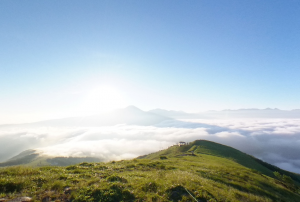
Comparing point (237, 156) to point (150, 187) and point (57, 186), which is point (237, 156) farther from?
point (57, 186)

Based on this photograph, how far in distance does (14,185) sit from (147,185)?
9609 millimetres

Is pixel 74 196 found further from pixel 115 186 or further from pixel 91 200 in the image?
pixel 115 186

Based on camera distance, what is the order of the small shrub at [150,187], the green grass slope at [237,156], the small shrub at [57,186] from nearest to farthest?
the small shrub at [57,186] → the small shrub at [150,187] → the green grass slope at [237,156]

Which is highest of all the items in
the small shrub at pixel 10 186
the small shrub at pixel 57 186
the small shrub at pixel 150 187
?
the small shrub at pixel 10 186

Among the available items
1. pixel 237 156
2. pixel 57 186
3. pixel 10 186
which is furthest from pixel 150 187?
pixel 237 156

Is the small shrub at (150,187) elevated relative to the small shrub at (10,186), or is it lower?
lower

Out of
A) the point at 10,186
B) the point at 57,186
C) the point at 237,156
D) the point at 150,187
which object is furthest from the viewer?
the point at 237,156

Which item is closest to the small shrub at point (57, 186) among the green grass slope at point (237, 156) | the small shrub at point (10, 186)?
the small shrub at point (10, 186)

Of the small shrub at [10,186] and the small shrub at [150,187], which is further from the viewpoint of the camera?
the small shrub at [150,187]

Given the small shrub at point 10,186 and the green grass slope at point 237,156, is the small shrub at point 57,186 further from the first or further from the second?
the green grass slope at point 237,156

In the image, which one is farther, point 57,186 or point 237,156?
point 237,156

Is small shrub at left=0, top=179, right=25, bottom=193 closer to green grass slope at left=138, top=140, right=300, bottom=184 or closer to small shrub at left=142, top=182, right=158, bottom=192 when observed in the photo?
small shrub at left=142, top=182, right=158, bottom=192

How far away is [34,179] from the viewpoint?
11031mm

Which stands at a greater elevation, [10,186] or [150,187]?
[10,186]
